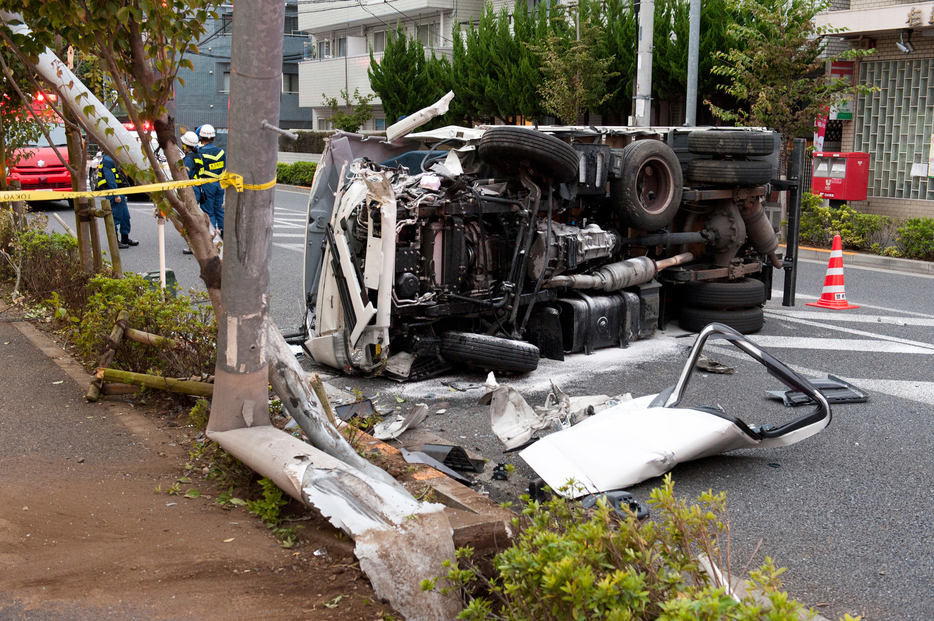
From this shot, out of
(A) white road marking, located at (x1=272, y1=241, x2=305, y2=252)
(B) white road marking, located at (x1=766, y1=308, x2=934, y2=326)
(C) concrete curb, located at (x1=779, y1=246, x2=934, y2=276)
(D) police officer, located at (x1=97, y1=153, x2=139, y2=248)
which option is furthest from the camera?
(A) white road marking, located at (x1=272, y1=241, x2=305, y2=252)

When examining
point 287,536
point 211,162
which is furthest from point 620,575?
point 211,162

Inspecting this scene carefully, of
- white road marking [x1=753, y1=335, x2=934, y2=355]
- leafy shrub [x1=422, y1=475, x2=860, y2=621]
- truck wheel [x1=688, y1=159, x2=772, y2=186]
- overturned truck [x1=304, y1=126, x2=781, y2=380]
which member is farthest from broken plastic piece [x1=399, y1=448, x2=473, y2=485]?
truck wheel [x1=688, y1=159, x2=772, y2=186]

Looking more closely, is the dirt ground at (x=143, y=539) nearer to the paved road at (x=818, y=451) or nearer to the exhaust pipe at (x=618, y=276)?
the paved road at (x=818, y=451)

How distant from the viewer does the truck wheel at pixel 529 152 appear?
24.0 feet

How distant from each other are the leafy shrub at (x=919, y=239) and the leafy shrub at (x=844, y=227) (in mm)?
593

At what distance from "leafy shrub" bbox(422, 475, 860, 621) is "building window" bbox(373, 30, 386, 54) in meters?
41.0

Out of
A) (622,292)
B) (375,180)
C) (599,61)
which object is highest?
(599,61)

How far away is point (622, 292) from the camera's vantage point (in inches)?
332

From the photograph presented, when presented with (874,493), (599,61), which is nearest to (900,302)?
(874,493)

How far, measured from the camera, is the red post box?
17797mm

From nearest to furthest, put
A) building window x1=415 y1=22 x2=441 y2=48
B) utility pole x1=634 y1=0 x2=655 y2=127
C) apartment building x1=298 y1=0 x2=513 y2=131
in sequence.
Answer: utility pole x1=634 y1=0 x2=655 y2=127 < apartment building x1=298 y1=0 x2=513 y2=131 < building window x1=415 y1=22 x2=441 y2=48

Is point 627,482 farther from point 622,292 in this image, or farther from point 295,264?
point 295,264

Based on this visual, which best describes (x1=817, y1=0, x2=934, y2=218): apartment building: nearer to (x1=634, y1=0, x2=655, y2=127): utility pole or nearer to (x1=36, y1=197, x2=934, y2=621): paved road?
(x1=634, y1=0, x2=655, y2=127): utility pole

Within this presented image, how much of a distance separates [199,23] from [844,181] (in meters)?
15.4
